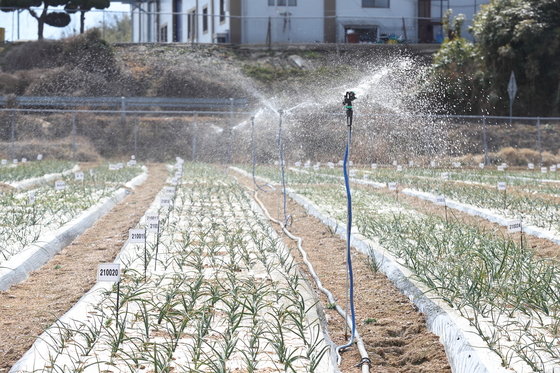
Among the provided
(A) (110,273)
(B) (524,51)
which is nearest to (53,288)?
(A) (110,273)

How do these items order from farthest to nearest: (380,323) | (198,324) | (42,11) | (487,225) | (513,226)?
(42,11), (487,225), (513,226), (380,323), (198,324)

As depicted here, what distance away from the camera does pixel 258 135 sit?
120 feet

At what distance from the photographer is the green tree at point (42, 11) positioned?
43.1 metres

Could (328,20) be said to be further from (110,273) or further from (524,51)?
(110,273)

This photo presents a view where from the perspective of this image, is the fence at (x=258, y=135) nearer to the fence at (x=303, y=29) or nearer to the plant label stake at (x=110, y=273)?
the fence at (x=303, y=29)

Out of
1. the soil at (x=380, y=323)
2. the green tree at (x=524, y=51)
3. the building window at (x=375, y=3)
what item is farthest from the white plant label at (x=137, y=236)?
the building window at (x=375, y=3)

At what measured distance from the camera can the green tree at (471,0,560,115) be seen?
3591 centimetres

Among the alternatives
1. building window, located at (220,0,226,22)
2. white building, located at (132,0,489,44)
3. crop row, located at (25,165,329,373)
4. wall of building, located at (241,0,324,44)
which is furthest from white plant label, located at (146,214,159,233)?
building window, located at (220,0,226,22)

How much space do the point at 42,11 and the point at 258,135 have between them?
49.3ft

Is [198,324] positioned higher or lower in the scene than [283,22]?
lower

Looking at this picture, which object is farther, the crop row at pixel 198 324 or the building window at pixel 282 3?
the building window at pixel 282 3

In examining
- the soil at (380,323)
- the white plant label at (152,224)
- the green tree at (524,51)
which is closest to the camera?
the soil at (380,323)

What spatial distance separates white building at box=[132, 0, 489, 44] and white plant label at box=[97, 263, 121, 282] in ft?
129

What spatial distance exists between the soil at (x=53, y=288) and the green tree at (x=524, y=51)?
1059 inches
